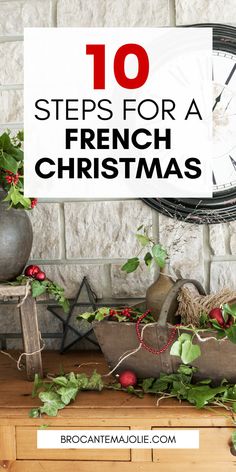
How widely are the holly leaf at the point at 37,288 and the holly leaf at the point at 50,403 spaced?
11.2 inches

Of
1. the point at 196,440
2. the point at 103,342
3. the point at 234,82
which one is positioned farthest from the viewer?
the point at 234,82

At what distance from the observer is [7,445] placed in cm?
142

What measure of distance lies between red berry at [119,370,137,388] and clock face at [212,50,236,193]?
2.15 feet

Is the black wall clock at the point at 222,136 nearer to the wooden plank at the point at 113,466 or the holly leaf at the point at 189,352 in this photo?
the holly leaf at the point at 189,352

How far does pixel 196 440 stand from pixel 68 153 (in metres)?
0.96

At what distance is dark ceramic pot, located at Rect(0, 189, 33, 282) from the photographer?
1.59m

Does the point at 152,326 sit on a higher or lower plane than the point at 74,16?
lower

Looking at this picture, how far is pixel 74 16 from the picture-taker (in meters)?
1.92

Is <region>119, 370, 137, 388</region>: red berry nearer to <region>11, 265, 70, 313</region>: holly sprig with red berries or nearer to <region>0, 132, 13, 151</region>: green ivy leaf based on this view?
<region>11, 265, 70, 313</region>: holly sprig with red berries

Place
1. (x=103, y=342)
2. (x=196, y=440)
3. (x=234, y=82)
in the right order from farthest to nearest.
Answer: (x=234, y=82), (x=103, y=342), (x=196, y=440)

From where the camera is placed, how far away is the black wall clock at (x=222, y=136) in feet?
6.05

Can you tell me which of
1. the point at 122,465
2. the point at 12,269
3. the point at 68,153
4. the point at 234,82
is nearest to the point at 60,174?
the point at 68,153

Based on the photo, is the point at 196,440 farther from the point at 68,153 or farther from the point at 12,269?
the point at 68,153

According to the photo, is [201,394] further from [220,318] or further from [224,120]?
[224,120]
